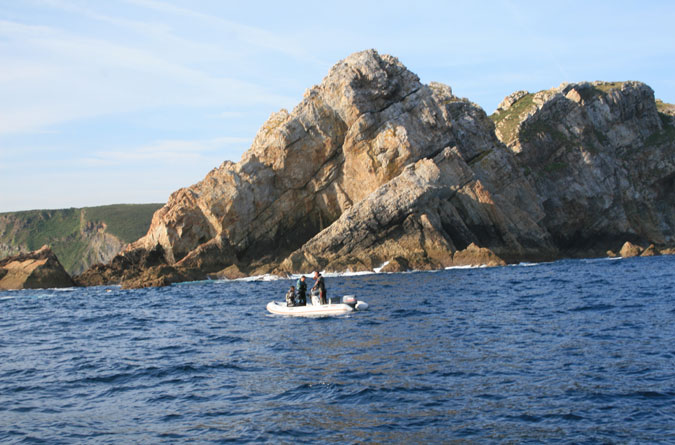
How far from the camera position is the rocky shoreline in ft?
185

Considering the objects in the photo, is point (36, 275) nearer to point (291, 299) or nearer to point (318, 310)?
point (291, 299)

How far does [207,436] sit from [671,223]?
271ft

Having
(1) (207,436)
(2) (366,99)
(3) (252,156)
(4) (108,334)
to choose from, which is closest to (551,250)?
(2) (366,99)

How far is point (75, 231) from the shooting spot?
125938 millimetres

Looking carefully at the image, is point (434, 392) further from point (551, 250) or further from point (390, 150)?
point (551, 250)

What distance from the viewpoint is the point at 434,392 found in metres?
13.3

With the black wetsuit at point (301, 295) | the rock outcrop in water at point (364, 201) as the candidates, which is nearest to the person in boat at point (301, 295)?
the black wetsuit at point (301, 295)

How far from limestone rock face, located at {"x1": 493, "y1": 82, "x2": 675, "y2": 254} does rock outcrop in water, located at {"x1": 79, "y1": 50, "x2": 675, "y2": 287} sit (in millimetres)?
505

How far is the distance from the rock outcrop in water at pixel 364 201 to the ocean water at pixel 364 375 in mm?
27718

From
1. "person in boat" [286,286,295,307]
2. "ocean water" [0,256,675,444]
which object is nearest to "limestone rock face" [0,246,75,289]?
"ocean water" [0,256,675,444]

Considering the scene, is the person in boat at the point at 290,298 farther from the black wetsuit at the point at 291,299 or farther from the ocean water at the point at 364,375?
the ocean water at the point at 364,375

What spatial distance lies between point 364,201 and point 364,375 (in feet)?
141

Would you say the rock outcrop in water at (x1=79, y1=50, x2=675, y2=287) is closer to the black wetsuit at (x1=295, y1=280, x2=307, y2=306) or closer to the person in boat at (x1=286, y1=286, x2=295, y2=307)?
the black wetsuit at (x1=295, y1=280, x2=307, y2=306)

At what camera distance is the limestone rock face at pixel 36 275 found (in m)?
61.3
